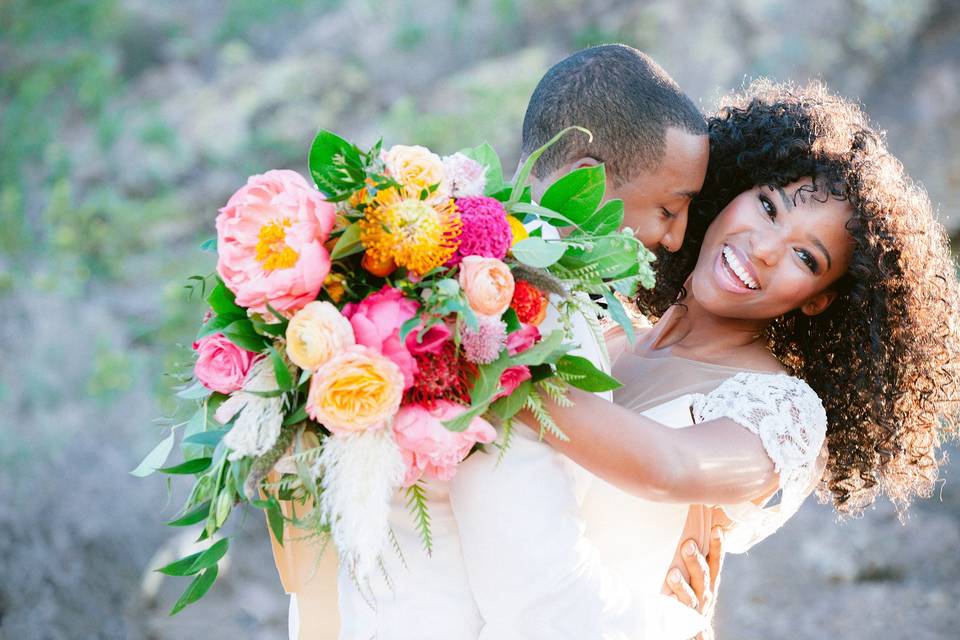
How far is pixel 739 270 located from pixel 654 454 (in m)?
0.86

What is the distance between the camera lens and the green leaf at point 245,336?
1.86m

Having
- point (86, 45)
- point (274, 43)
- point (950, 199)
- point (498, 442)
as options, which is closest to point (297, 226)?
Result: point (498, 442)

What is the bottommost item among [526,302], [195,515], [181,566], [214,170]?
[214,170]

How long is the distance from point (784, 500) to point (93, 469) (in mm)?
5177

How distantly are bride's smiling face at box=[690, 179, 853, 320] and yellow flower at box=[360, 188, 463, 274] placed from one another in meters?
1.16

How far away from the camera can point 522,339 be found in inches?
72.4

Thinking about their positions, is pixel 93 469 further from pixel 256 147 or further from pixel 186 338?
pixel 256 147

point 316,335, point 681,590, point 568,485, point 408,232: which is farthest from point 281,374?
point 681,590

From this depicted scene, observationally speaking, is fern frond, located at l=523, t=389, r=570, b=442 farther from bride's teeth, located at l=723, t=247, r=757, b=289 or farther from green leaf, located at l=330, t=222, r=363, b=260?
bride's teeth, located at l=723, t=247, r=757, b=289

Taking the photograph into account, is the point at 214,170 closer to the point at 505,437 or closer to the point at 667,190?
the point at 667,190

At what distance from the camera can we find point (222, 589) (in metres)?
5.75

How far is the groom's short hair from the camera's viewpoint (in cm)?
248

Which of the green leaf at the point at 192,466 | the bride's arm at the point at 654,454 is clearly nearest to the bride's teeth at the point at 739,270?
the bride's arm at the point at 654,454

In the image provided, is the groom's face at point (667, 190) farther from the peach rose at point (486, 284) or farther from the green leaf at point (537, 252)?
the peach rose at point (486, 284)
